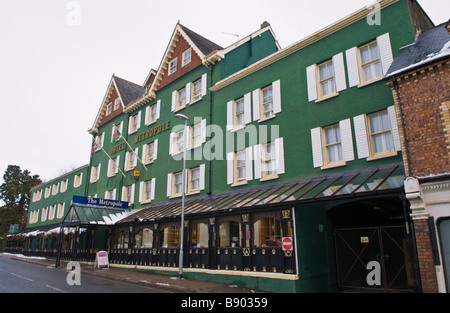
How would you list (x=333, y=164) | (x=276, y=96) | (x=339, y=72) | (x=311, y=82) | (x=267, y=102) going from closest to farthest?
(x=333, y=164) < (x=339, y=72) < (x=311, y=82) < (x=276, y=96) < (x=267, y=102)

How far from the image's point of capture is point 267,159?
18.2m

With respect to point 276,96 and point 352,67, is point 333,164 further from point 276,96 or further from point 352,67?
point 276,96

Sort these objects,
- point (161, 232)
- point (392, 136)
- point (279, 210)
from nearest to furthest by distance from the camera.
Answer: point (392, 136)
point (279, 210)
point (161, 232)

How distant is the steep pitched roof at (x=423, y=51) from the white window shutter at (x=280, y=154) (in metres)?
6.64

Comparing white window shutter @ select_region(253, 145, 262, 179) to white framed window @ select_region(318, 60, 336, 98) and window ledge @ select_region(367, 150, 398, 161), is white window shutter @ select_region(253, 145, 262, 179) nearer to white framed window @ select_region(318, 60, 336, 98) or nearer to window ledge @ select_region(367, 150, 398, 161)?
white framed window @ select_region(318, 60, 336, 98)

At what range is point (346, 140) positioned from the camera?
15.0 m

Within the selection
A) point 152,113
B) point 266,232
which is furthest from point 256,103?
point 152,113

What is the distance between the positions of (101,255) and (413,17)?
24.4m

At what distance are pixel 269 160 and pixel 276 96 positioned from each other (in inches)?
144

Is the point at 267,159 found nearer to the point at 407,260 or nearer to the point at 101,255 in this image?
the point at 407,260

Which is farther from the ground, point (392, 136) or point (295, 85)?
point (295, 85)

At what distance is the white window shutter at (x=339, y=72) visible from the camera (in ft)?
51.7

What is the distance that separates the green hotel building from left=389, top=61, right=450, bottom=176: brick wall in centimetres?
130
